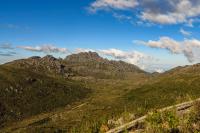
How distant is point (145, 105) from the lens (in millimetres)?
21141

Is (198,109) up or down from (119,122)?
up

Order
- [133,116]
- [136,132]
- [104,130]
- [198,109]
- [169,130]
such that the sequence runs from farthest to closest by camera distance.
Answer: [133,116] < [104,130] < [136,132] < [198,109] < [169,130]

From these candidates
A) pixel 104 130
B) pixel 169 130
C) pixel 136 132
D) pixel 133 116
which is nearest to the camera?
pixel 169 130

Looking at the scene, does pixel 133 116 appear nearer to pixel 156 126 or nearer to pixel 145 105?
pixel 145 105

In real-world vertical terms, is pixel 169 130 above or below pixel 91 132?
above

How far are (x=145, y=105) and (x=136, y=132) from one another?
579 cm

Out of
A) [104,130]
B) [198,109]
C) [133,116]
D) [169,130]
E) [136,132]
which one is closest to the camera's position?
[169,130]

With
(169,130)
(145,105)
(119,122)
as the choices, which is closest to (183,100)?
(145,105)

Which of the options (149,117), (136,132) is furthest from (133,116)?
(149,117)

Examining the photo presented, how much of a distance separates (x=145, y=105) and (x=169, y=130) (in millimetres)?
8915

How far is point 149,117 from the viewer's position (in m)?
13.7

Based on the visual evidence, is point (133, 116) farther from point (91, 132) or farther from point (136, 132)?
point (136, 132)

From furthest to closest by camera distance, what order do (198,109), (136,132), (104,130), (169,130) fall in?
(104,130), (136,132), (198,109), (169,130)

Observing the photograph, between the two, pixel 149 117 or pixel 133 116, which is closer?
pixel 149 117
